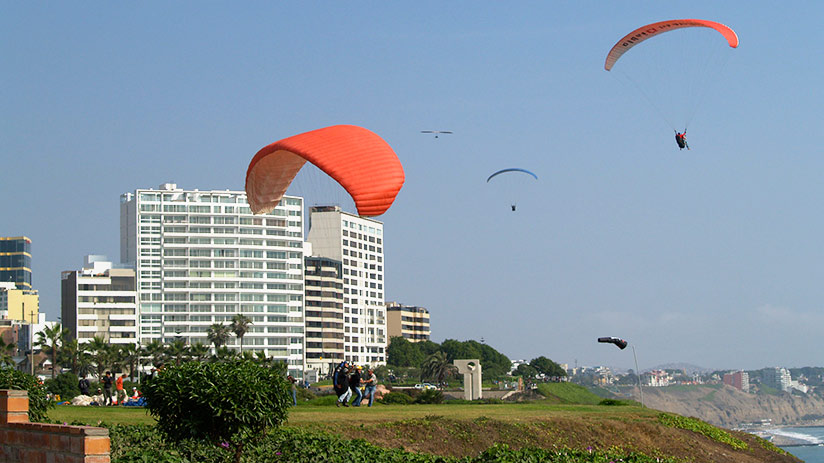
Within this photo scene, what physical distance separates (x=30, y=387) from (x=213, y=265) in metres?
163

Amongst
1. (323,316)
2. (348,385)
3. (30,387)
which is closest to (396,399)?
(348,385)

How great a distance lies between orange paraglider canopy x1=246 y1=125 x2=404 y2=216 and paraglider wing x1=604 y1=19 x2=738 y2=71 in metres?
14.3

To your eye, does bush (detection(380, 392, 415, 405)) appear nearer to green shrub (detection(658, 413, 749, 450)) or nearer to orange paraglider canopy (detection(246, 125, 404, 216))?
green shrub (detection(658, 413, 749, 450))

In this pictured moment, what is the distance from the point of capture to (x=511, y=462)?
16.1 m

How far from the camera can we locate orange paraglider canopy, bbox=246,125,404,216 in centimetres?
2459

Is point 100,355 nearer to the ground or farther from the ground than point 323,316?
nearer to the ground

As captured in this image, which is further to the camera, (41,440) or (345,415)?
(345,415)

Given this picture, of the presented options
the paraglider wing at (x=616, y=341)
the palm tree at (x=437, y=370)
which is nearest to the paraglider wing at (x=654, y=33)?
the paraglider wing at (x=616, y=341)

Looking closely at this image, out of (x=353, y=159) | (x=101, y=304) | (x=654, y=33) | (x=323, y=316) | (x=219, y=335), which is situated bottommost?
(x=219, y=335)

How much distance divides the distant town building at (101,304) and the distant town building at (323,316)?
33206 millimetres

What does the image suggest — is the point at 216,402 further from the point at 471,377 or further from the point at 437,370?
the point at 437,370

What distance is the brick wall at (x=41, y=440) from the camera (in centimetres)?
988

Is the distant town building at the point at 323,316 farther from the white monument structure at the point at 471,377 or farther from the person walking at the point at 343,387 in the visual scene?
the person walking at the point at 343,387

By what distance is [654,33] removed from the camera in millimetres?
36312
